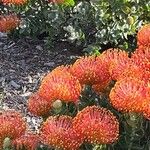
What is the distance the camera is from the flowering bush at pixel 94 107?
2.07m

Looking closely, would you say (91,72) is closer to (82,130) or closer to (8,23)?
(82,130)

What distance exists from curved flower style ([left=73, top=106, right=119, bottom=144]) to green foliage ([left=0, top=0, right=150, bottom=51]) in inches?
92.6

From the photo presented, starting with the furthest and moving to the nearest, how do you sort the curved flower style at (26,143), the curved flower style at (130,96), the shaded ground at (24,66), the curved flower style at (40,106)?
the shaded ground at (24,66)
the curved flower style at (40,106)
the curved flower style at (26,143)
the curved flower style at (130,96)

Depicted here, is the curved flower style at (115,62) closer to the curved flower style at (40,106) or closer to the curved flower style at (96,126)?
the curved flower style at (96,126)

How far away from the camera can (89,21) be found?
470 cm

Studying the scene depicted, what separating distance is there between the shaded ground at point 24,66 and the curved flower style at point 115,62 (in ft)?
4.99

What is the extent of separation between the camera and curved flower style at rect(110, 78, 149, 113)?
2.04m

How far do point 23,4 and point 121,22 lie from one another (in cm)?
78

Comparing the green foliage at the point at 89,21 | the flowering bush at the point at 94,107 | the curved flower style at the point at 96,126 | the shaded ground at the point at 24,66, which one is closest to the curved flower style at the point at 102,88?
the flowering bush at the point at 94,107

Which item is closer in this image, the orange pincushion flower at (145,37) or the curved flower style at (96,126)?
Result: the curved flower style at (96,126)

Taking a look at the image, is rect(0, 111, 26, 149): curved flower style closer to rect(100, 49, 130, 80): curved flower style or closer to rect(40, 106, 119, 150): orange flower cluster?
rect(40, 106, 119, 150): orange flower cluster

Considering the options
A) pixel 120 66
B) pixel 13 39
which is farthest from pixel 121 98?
pixel 13 39

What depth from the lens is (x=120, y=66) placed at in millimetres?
2248

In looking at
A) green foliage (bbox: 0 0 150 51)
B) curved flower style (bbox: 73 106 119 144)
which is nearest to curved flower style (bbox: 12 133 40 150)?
curved flower style (bbox: 73 106 119 144)
